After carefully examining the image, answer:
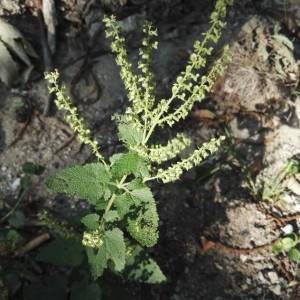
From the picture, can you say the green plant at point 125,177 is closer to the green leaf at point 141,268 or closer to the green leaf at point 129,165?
the green leaf at point 129,165

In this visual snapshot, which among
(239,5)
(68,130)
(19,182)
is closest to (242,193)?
(68,130)

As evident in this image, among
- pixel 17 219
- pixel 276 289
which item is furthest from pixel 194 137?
pixel 17 219

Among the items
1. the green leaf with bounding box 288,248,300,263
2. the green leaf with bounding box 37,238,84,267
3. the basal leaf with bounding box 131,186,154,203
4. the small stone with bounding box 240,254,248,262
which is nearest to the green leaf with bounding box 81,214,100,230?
the basal leaf with bounding box 131,186,154,203

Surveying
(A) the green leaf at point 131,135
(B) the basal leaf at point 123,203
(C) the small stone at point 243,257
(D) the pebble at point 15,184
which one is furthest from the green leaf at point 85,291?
(C) the small stone at point 243,257

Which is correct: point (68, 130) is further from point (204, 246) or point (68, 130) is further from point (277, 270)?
point (277, 270)

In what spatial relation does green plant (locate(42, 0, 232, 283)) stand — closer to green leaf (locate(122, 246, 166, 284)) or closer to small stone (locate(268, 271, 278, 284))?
green leaf (locate(122, 246, 166, 284))

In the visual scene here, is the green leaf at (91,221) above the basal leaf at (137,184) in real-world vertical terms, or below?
below
